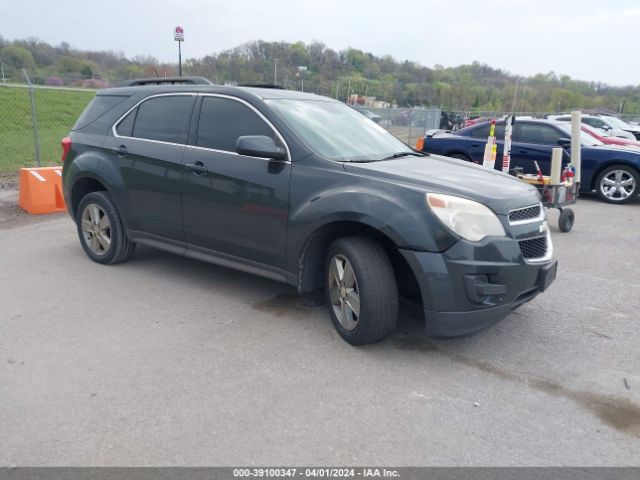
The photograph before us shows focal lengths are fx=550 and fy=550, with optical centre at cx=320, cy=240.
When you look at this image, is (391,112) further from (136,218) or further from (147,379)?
(147,379)

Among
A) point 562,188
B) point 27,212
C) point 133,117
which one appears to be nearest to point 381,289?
point 133,117

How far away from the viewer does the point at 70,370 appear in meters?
3.46

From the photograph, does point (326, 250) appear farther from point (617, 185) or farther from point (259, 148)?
point (617, 185)

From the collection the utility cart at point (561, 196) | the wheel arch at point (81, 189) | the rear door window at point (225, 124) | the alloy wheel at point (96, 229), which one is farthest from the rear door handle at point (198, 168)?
the utility cart at point (561, 196)

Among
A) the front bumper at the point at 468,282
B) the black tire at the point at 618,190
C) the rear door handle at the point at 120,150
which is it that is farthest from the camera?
the black tire at the point at 618,190

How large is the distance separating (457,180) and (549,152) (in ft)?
25.1

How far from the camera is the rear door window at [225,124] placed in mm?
4410

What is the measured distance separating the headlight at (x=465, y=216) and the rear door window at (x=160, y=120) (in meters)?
2.44

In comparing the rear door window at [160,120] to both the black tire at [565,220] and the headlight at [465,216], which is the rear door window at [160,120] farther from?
the black tire at [565,220]

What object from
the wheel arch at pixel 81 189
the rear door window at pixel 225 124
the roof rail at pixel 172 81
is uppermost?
the roof rail at pixel 172 81

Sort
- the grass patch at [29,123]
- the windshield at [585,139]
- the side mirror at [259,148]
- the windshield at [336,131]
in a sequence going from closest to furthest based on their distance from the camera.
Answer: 1. the side mirror at [259,148]
2. the windshield at [336,131]
3. the windshield at [585,139]
4. the grass patch at [29,123]

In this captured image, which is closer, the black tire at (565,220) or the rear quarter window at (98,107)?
the rear quarter window at (98,107)

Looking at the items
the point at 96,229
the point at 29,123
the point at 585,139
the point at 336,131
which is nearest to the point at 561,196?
the point at 585,139

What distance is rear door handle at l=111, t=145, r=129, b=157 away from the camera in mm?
5218
